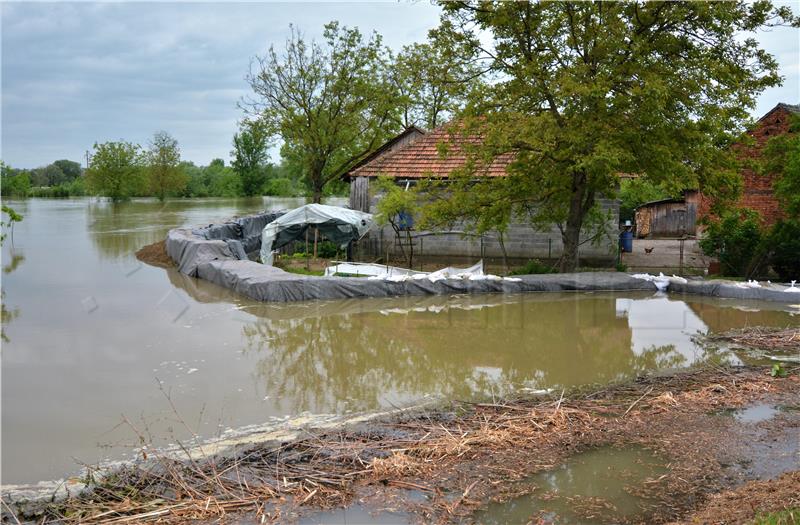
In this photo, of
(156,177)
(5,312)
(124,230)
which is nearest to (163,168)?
(156,177)

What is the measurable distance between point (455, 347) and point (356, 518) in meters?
6.15

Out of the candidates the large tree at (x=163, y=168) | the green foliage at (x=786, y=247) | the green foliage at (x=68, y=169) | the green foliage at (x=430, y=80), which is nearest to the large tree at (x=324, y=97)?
the green foliage at (x=430, y=80)

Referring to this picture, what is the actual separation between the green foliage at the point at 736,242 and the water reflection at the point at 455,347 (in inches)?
164

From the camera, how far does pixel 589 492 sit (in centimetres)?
538

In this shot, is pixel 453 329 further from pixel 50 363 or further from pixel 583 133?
pixel 50 363

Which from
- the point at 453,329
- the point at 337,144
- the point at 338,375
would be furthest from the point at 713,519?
the point at 337,144

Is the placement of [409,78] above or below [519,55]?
above

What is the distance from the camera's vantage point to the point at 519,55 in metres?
15.4

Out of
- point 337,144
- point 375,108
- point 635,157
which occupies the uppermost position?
point 375,108

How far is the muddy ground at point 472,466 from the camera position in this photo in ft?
16.4

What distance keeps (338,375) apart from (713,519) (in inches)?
221

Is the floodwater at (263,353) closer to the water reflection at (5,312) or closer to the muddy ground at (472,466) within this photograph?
the water reflection at (5,312)

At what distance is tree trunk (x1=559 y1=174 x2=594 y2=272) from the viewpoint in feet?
53.8

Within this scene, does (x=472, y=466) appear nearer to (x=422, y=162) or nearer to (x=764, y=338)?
(x=764, y=338)
